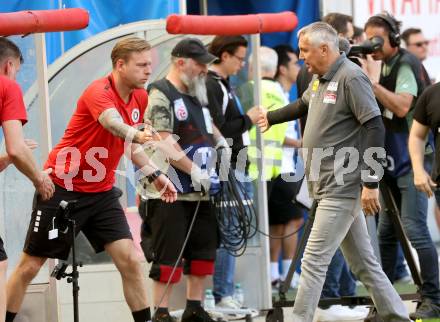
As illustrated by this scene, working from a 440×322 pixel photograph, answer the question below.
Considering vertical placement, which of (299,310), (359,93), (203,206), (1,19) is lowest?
(299,310)

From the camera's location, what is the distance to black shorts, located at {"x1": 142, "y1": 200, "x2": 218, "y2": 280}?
9.09 metres

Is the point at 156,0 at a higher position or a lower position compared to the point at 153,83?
higher

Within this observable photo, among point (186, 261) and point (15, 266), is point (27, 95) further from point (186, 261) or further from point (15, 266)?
point (186, 261)

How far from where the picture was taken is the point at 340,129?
315 inches

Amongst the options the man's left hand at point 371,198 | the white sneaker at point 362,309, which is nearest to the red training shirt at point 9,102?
the man's left hand at point 371,198

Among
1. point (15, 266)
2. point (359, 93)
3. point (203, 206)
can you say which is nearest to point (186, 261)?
point (203, 206)

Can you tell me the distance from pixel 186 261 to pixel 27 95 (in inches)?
69.9

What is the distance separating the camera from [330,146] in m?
8.00

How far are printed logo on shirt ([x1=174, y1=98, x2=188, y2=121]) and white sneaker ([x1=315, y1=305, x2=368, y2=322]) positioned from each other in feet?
6.74

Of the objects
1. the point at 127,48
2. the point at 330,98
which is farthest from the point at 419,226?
the point at 127,48

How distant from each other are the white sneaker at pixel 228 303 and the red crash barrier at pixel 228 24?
2087 mm

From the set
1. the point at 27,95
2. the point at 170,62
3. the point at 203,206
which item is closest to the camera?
the point at 27,95

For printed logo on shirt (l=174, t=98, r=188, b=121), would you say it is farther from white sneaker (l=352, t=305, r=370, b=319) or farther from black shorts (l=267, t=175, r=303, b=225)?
black shorts (l=267, t=175, r=303, b=225)

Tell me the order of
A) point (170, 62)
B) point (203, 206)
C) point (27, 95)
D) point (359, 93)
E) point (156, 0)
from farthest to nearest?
point (156, 0)
point (170, 62)
point (203, 206)
point (27, 95)
point (359, 93)
